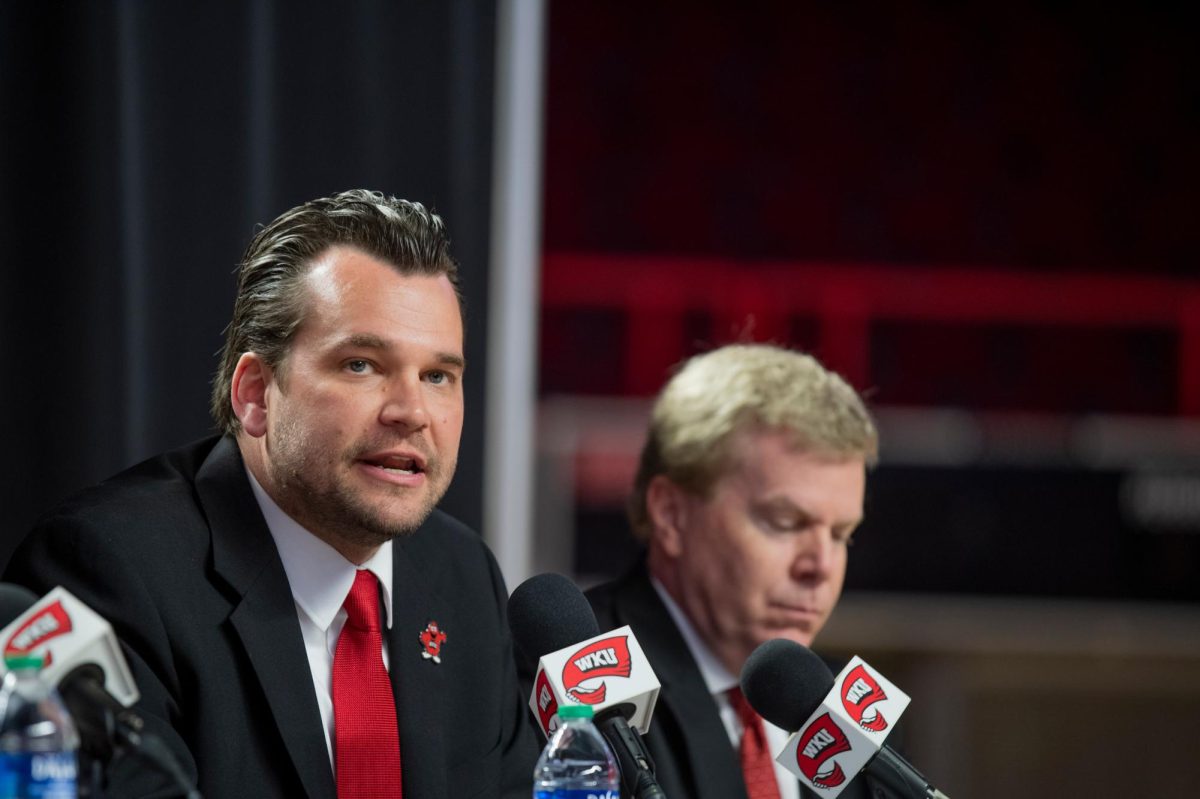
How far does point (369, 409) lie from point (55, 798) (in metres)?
0.63

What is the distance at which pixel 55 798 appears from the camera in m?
1.17

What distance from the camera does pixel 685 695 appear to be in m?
2.13

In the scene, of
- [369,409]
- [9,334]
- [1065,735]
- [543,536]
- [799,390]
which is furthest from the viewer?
[543,536]

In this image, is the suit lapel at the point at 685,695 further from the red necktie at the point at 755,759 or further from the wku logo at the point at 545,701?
the wku logo at the point at 545,701

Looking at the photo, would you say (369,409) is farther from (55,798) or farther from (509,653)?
(55,798)

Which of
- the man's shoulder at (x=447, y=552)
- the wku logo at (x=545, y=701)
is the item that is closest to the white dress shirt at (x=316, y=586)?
the man's shoulder at (x=447, y=552)

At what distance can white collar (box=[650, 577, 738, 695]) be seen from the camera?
7.32 ft

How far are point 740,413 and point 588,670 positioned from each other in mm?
890

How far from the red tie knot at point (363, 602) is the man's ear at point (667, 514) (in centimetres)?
62

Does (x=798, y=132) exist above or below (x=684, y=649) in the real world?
above

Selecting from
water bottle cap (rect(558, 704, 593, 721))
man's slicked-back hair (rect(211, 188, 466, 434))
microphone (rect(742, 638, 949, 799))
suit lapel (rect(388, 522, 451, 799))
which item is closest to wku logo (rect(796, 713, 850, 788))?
microphone (rect(742, 638, 949, 799))

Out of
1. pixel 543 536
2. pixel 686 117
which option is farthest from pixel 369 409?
pixel 686 117

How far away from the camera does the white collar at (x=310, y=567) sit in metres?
1.75

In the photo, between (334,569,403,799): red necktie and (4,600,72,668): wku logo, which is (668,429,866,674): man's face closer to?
(334,569,403,799): red necktie
